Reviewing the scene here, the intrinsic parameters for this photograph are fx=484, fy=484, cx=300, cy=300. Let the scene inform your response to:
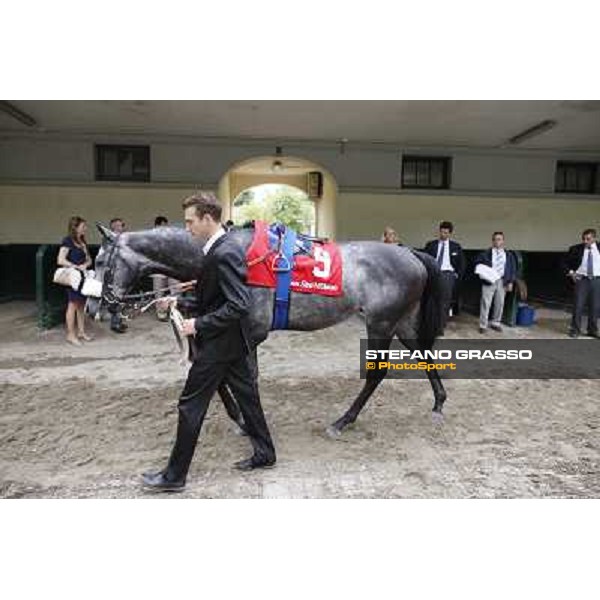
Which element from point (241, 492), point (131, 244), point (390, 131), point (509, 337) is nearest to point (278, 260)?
point (131, 244)

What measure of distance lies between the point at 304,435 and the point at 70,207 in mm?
8480

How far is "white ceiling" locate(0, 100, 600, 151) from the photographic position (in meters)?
7.64

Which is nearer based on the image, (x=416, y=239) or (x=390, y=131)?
(x=390, y=131)

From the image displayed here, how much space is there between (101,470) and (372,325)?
207 centimetres

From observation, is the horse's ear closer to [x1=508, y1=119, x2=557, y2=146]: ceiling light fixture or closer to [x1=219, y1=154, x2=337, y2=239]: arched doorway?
[x1=219, y1=154, x2=337, y2=239]: arched doorway

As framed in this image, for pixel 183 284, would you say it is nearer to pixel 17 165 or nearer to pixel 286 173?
pixel 17 165

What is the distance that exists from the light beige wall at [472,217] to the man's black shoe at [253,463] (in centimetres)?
794

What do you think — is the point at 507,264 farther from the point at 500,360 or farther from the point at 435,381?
the point at 435,381

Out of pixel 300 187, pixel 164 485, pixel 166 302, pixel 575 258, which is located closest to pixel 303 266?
pixel 166 302

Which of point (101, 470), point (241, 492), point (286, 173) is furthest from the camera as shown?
point (286, 173)

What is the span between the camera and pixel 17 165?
9812mm

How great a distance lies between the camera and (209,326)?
99.0 inches

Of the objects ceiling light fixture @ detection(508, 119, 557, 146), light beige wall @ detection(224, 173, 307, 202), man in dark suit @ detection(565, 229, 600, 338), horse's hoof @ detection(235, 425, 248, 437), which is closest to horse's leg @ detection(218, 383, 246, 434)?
horse's hoof @ detection(235, 425, 248, 437)

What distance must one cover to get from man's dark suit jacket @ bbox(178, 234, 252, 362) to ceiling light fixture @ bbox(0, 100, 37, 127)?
701 centimetres
